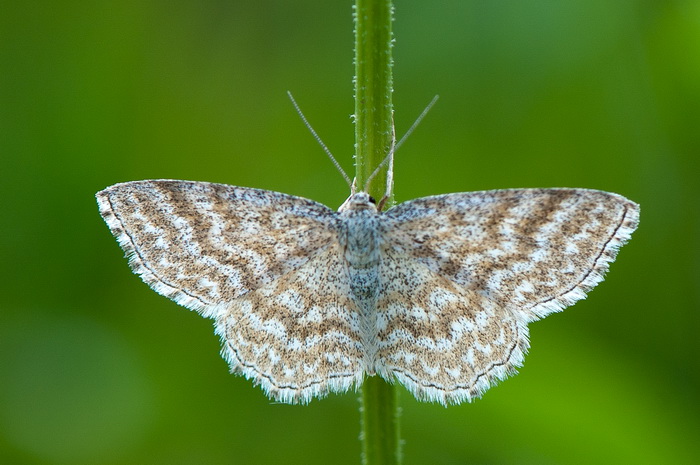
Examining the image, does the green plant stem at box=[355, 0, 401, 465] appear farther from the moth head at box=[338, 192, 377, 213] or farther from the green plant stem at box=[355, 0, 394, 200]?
the moth head at box=[338, 192, 377, 213]

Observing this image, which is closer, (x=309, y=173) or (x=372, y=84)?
(x=372, y=84)

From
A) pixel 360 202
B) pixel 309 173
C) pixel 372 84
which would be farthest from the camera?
pixel 309 173

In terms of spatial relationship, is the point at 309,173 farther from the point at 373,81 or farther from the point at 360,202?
the point at 373,81

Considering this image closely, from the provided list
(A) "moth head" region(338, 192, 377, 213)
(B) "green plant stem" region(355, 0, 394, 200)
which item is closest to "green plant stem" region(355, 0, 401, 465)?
(B) "green plant stem" region(355, 0, 394, 200)

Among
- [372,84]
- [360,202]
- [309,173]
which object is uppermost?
[309,173]

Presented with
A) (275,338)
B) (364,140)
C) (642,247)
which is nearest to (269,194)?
(275,338)

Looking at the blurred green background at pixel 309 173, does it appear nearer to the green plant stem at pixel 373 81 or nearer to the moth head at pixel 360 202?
the moth head at pixel 360 202

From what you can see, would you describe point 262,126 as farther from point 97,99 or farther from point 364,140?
point 364,140

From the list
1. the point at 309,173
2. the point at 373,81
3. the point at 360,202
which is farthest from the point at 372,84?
the point at 309,173
